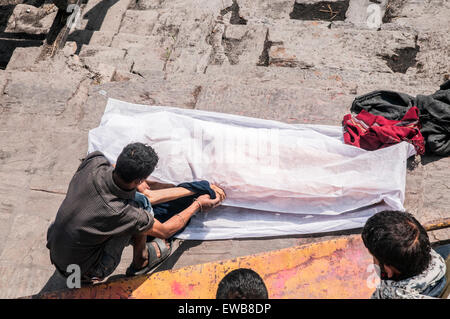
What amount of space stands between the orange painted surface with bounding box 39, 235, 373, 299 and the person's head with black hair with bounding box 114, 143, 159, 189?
2.31 ft

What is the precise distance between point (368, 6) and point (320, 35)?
1161 millimetres

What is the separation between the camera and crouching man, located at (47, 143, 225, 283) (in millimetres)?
2385

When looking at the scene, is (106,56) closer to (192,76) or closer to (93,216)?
(192,76)

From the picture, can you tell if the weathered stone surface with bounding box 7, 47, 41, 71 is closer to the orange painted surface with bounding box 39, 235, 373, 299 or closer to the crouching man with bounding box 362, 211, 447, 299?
the orange painted surface with bounding box 39, 235, 373, 299

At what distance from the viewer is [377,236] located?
78.3 inches

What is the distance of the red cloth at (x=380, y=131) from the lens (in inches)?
129

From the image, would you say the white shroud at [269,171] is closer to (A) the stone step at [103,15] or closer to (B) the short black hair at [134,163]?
(B) the short black hair at [134,163]

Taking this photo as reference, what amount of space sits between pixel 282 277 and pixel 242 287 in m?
0.91

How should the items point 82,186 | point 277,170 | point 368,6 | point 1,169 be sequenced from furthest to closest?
1. point 368,6
2. point 1,169
3. point 277,170
4. point 82,186

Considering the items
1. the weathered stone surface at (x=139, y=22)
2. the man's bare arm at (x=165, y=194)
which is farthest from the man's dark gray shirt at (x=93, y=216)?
the weathered stone surface at (x=139, y=22)

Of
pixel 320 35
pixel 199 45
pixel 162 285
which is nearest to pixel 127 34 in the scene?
pixel 199 45

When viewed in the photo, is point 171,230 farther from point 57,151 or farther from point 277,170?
point 57,151

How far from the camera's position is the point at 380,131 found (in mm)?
3293

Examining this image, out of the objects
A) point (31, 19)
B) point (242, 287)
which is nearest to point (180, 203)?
point (242, 287)
